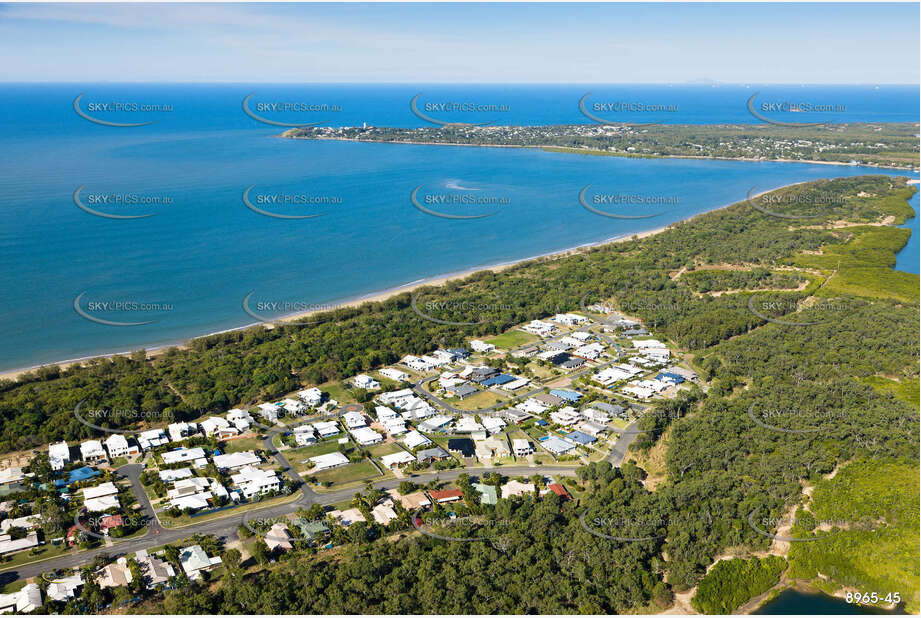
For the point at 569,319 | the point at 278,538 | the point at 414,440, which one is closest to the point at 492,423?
the point at 414,440

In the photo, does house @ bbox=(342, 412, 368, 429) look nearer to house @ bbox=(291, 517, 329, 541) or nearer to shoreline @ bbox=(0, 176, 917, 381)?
house @ bbox=(291, 517, 329, 541)

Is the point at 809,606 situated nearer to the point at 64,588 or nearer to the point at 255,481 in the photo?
the point at 255,481

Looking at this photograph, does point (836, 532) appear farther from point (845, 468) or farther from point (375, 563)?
point (375, 563)

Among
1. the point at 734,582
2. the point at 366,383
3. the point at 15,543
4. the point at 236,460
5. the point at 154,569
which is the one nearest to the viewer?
the point at 734,582

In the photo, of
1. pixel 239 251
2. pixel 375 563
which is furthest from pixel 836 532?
pixel 239 251

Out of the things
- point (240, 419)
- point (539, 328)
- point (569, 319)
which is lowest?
point (240, 419)

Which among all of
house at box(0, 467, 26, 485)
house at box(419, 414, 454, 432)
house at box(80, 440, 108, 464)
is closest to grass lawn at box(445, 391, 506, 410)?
house at box(419, 414, 454, 432)
